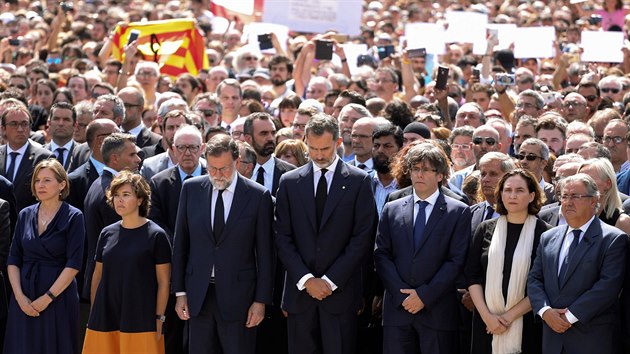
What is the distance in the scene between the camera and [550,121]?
1237cm

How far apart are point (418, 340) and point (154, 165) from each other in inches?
132

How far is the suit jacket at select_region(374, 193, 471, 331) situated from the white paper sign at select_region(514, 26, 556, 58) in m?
8.21

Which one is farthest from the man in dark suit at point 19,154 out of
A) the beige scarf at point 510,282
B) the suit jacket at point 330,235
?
the beige scarf at point 510,282

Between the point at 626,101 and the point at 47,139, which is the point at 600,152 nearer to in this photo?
the point at 626,101

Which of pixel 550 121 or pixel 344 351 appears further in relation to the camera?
pixel 550 121

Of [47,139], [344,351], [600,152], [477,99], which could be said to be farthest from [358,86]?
[344,351]

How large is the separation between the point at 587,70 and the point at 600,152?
5.87 metres

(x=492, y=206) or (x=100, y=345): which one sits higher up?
(x=492, y=206)

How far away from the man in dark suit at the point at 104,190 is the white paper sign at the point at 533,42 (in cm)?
786

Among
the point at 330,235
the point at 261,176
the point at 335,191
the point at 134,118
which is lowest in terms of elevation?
the point at 330,235

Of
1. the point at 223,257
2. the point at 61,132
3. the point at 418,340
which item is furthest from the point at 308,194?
the point at 61,132

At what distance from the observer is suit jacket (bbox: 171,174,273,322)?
31.8 feet

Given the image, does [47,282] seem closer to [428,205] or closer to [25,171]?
[25,171]

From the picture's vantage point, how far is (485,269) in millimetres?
9398
